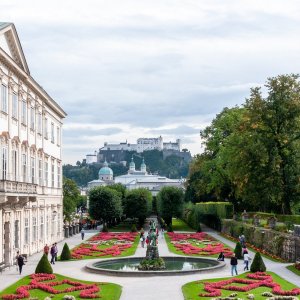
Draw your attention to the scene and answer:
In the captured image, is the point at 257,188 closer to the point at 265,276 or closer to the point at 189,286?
the point at 265,276

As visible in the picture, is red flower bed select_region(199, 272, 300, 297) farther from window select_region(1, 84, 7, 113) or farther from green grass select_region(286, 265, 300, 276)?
window select_region(1, 84, 7, 113)

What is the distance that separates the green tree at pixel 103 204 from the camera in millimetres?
82250

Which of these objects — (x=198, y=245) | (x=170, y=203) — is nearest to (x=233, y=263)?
(x=198, y=245)

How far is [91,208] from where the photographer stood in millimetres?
82812

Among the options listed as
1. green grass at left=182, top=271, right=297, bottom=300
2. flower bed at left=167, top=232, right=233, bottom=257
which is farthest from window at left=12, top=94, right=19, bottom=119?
green grass at left=182, top=271, right=297, bottom=300

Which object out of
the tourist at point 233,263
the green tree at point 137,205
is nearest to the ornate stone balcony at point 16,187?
the tourist at point 233,263

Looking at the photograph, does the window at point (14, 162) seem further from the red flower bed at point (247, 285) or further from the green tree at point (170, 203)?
the green tree at point (170, 203)

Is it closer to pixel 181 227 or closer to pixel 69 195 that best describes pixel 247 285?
pixel 69 195

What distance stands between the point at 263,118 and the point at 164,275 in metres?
26.3

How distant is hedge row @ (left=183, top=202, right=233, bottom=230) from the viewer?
73000 mm

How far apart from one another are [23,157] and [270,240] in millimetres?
19868

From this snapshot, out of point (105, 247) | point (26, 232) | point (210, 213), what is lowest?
point (105, 247)

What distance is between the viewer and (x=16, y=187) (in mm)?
37219

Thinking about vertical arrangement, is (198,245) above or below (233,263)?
above
